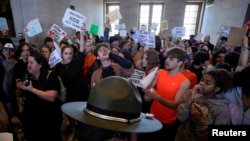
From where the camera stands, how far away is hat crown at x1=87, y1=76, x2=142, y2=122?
2.44 ft

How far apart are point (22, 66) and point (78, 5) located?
7447 mm

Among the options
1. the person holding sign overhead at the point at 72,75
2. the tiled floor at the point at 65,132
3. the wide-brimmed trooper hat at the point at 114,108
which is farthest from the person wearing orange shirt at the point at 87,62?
the wide-brimmed trooper hat at the point at 114,108

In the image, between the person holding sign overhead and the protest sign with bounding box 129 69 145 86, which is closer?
the protest sign with bounding box 129 69 145 86

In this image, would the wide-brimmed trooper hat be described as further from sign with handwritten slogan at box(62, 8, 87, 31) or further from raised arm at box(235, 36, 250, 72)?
sign with handwritten slogan at box(62, 8, 87, 31)

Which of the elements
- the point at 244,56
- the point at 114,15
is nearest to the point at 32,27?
the point at 114,15

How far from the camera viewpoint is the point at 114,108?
75 centimetres

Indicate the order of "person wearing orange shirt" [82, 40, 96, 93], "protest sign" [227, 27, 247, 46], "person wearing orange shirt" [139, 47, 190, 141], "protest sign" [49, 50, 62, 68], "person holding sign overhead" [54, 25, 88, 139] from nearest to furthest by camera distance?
"person wearing orange shirt" [139, 47, 190, 141], "protest sign" [227, 27, 247, 46], "person holding sign overhead" [54, 25, 88, 139], "protest sign" [49, 50, 62, 68], "person wearing orange shirt" [82, 40, 96, 93]

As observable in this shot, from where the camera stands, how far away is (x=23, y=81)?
1.89m

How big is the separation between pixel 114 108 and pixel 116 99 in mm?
39

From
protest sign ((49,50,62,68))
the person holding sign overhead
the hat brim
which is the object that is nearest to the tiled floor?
the person holding sign overhead

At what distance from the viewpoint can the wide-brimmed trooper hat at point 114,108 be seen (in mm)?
742

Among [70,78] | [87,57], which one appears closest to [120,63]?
[70,78]

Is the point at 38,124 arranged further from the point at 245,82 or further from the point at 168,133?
the point at 245,82

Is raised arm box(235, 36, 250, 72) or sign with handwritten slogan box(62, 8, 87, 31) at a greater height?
sign with handwritten slogan box(62, 8, 87, 31)
